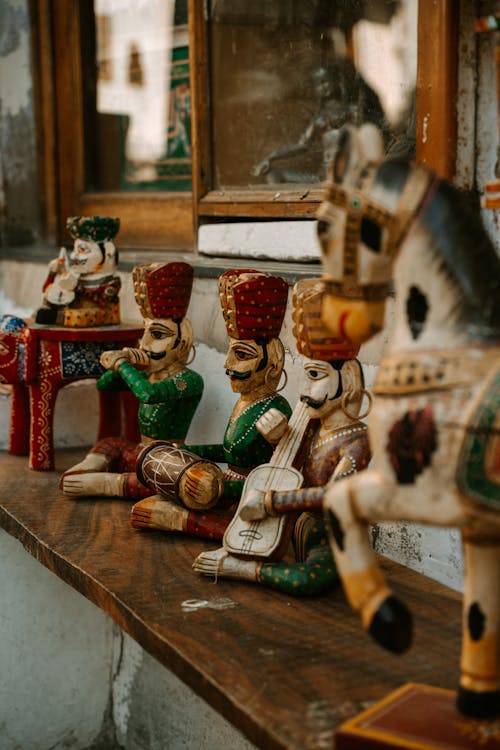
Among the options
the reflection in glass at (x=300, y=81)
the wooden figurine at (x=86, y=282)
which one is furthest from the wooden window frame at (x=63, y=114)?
the wooden figurine at (x=86, y=282)

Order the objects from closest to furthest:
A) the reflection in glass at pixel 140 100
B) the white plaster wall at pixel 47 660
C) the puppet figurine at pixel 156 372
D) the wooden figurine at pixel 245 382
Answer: the wooden figurine at pixel 245 382 → the puppet figurine at pixel 156 372 → the white plaster wall at pixel 47 660 → the reflection in glass at pixel 140 100

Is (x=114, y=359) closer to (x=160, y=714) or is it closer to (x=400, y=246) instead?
(x=160, y=714)

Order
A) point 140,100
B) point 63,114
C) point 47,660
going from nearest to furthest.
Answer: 1. point 47,660
2. point 140,100
3. point 63,114

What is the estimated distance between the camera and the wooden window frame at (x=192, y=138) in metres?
1.29

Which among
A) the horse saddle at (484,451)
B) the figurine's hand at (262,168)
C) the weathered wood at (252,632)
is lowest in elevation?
the weathered wood at (252,632)

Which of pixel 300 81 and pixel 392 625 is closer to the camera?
pixel 392 625

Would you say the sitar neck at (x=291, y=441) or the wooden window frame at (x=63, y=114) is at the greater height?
the wooden window frame at (x=63, y=114)

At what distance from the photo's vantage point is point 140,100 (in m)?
2.47

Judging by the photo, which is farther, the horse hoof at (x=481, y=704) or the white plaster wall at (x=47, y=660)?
the white plaster wall at (x=47, y=660)

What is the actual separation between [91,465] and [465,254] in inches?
39.3

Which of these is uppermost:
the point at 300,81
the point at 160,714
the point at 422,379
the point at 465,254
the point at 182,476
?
the point at 300,81

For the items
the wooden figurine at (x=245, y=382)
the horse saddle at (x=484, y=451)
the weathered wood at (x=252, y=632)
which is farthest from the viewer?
the wooden figurine at (x=245, y=382)

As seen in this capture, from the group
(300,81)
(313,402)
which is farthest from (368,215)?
(300,81)

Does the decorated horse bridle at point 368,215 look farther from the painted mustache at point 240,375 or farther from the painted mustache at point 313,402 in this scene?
the painted mustache at point 240,375
